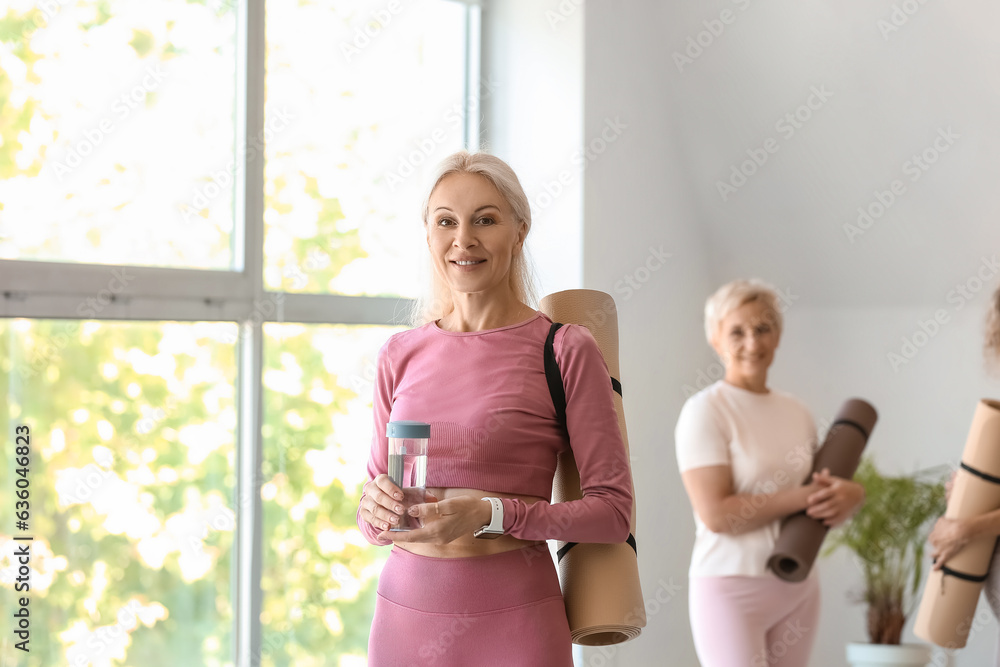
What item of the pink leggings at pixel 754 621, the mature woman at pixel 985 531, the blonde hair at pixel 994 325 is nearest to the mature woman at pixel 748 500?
the pink leggings at pixel 754 621

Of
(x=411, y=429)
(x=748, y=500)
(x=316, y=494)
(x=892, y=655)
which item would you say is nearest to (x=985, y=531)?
(x=748, y=500)

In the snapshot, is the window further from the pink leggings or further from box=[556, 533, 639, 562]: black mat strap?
box=[556, 533, 639, 562]: black mat strap

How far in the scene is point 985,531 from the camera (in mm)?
2424

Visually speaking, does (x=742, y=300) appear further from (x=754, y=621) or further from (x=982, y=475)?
(x=754, y=621)

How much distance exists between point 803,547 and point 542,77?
1730 mm

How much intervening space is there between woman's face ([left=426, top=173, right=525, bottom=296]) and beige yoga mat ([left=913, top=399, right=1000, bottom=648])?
157 centimetres

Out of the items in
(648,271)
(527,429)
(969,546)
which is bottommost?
(969,546)

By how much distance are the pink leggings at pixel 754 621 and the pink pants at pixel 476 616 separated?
3.95 ft

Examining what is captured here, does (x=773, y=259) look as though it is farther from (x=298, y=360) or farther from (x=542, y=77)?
(x=298, y=360)

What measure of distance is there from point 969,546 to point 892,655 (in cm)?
90

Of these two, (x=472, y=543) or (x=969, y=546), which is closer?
(x=472, y=543)

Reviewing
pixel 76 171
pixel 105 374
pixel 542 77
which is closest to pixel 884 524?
pixel 542 77

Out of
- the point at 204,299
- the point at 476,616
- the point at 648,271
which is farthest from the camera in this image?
the point at 648,271

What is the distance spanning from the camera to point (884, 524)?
3207mm
